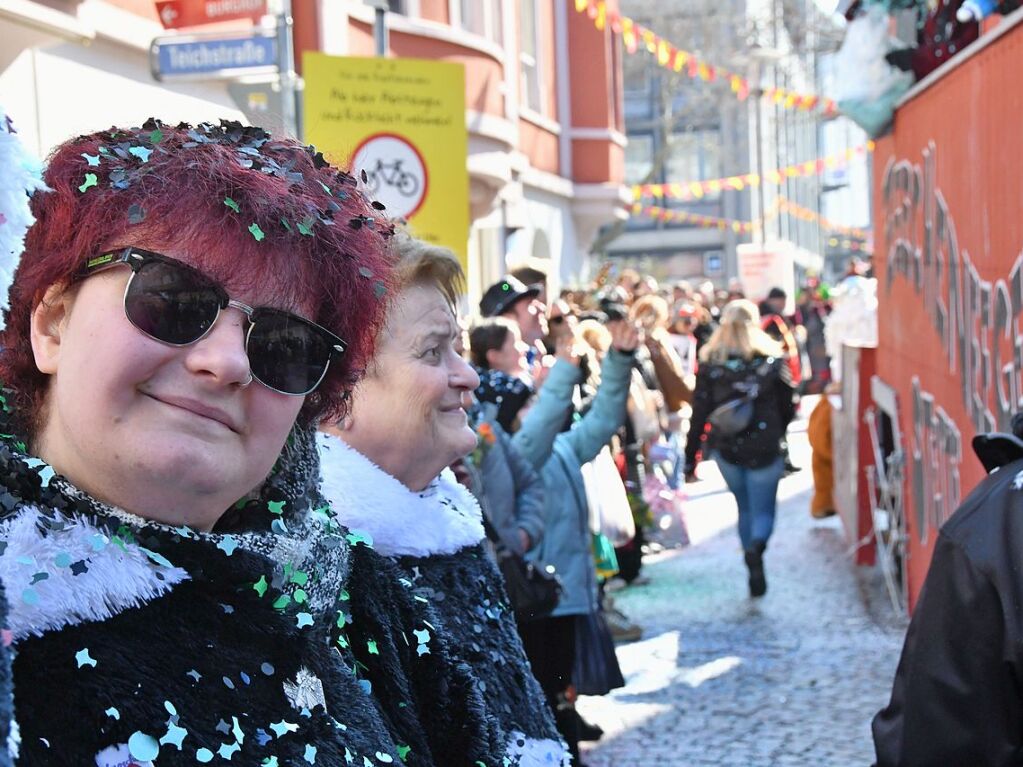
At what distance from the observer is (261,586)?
1546 millimetres

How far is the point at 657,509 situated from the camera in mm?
9391

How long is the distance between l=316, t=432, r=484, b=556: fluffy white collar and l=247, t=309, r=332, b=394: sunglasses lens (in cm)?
66

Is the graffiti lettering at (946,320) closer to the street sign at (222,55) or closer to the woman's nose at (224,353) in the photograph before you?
the street sign at (222,55)

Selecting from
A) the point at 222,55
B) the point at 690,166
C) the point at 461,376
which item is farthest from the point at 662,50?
the point at 690,166

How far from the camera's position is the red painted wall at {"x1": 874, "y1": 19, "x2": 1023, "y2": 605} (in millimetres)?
4676

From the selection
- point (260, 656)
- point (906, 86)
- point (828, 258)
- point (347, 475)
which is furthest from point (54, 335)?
point (828, 258)

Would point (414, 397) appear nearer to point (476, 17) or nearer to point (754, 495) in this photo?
point (754, 495)

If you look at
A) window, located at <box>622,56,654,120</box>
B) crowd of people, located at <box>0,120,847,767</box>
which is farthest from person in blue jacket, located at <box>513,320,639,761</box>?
window, located at <box>622,56,654,120</box>

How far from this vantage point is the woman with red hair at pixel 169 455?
1.37 metres

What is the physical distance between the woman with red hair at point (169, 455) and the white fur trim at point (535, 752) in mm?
608

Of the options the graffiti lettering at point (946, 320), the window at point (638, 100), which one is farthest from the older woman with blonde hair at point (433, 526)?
the window at point (638, 100)

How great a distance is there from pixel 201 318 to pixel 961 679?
5.46 ft

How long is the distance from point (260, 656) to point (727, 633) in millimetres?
6389

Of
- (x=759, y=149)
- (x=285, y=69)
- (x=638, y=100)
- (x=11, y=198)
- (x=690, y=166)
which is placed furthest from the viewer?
(x=690, y=166)
